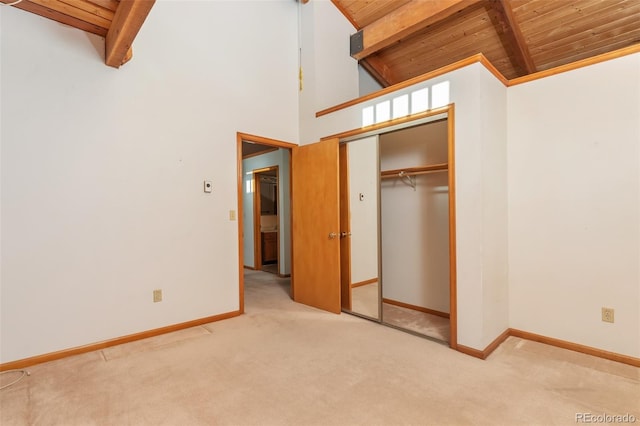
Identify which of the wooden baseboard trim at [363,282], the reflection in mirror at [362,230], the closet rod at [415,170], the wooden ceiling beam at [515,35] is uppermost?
the wooden ceiling beam at [515,35]

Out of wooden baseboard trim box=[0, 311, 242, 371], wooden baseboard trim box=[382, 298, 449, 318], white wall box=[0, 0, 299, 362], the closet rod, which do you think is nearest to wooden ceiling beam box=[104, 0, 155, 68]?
white wall box=[0, 0, 299, 362]

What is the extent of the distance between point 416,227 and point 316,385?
7.08 ft

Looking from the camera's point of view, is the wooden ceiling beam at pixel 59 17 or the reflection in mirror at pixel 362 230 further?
the reflection in mirror at pixel 362 230

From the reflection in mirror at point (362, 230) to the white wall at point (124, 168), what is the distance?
3.84 ft

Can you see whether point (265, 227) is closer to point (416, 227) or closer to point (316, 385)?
point (416, 227)

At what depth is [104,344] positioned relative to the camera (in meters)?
2.62

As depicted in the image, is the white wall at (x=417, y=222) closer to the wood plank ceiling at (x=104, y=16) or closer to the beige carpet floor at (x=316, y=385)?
the beige carpet floor at (x=316, y=385)

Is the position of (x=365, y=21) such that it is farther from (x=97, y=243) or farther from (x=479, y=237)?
(x=97, y=243)

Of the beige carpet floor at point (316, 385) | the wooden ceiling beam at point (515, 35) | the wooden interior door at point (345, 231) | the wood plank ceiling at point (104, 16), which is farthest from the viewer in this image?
the wooden interior door at point (345, 231)

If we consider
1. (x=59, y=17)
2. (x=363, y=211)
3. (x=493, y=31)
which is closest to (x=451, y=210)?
(x=363, y=211)

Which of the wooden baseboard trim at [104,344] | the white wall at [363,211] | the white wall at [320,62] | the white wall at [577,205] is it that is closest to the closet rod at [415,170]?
the white wall at [363,211]

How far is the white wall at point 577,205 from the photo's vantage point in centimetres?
231

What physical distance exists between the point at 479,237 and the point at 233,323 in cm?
249

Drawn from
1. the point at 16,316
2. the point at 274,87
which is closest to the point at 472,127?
the point at 274,87
